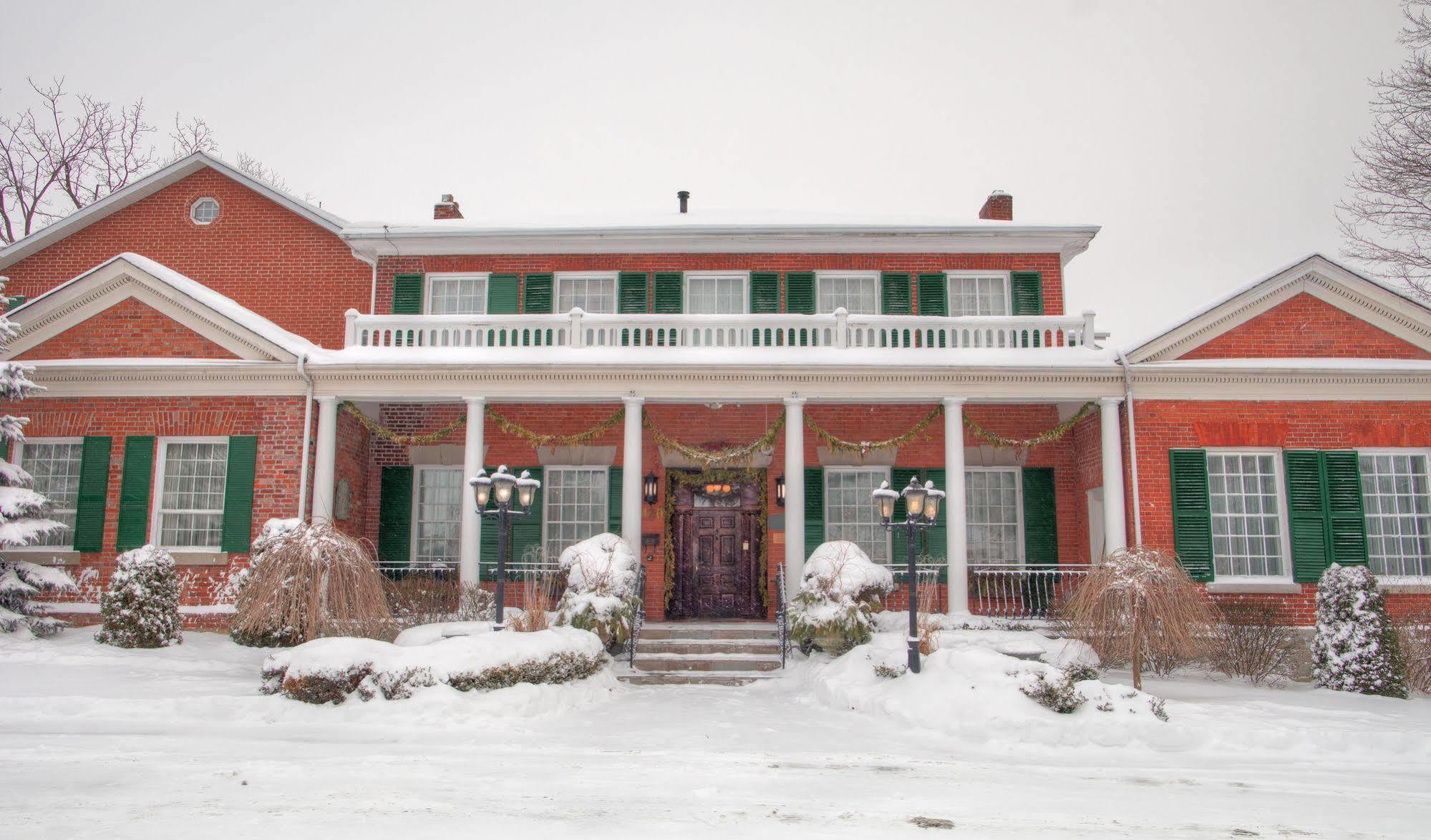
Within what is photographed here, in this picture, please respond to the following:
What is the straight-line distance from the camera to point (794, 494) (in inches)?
544

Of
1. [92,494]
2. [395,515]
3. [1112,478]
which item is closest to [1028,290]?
[1112,478]

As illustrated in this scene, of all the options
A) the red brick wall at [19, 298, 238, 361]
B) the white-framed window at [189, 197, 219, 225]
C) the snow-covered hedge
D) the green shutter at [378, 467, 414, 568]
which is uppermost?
Result: the white-framed window at [189, 197, 219, 225]

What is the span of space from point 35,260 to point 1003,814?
1851cm

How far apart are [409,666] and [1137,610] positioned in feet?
25.4

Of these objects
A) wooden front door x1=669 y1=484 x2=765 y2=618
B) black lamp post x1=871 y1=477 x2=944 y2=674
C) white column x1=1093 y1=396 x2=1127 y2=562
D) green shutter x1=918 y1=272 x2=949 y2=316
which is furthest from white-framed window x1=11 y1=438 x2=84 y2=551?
white column x1=1093 y1=396 x2=1127 y2=562

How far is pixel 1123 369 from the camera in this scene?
13680mm

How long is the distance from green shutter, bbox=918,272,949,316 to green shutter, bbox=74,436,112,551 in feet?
43.5

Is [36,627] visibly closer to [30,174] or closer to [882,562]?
[882,562]

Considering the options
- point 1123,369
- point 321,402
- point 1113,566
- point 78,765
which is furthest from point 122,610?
point 1123,369

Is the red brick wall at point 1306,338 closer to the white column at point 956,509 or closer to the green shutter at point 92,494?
the white column at point 956,509

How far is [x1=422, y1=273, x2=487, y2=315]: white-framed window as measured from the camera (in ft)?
54.7

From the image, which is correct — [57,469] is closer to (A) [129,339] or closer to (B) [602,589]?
(A) [129,339]

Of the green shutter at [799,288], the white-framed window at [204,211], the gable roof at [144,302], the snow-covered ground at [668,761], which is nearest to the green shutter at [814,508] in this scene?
the green shutter at [799,288]

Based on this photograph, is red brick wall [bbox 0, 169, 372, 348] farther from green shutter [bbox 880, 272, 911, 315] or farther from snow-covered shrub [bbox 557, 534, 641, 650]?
green shutter [bbox 880, 272, 911, 315]
